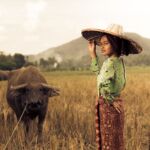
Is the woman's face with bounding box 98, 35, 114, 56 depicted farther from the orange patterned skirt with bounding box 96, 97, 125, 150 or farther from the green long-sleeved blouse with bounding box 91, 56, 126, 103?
the orange patterned skirt with bounding box 96, 97, 125, 150

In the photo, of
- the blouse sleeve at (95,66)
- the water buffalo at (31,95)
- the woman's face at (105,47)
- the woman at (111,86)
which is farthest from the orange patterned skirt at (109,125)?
the water buffalo at (31,95)

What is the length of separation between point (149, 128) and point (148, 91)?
4772 millimetres

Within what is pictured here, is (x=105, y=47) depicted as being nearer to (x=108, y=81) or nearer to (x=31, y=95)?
(x=108, y=81)

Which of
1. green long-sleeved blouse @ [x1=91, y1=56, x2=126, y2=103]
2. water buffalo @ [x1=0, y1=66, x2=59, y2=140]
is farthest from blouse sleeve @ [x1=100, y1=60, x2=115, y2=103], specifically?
water buffalo @ [x1=0, y1=66, x2=59, y2=140]

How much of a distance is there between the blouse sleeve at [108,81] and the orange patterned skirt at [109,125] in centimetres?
9

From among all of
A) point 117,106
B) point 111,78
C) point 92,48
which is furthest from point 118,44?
point 117,106

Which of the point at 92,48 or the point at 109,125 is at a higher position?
the point at 92,48

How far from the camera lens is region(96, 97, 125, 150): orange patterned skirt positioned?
4.05 m

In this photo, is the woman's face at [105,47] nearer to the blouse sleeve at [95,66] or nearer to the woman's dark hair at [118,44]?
the woman's dark hair at [118,44]

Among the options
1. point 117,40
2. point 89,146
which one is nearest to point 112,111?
point 117,40

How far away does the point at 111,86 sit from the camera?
13.0ft

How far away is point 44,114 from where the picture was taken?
7.80m

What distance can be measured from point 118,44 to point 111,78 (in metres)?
0.35

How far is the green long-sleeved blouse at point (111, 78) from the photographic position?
394 cm
